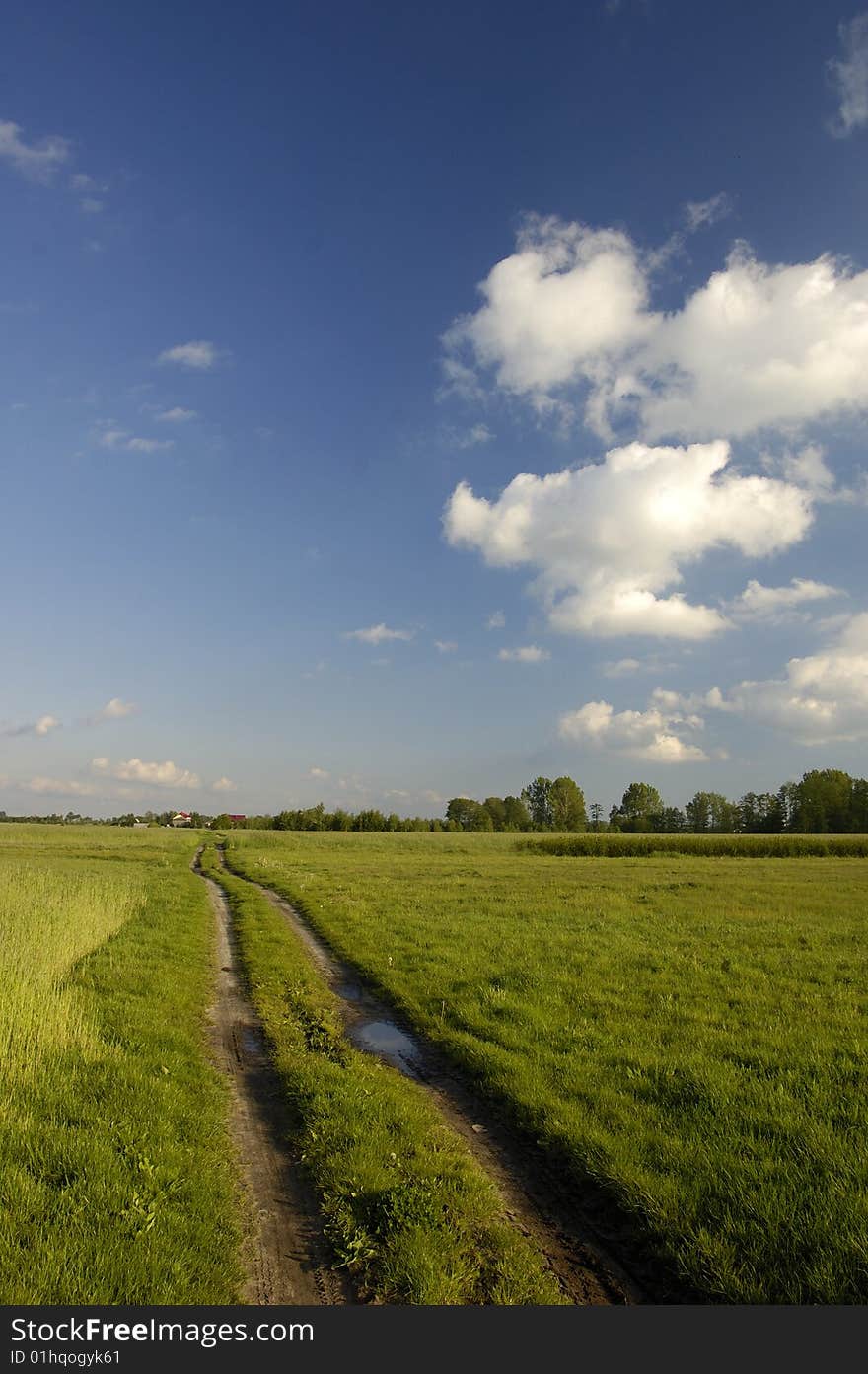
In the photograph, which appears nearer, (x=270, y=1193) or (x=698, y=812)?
(x=270, y=1193)

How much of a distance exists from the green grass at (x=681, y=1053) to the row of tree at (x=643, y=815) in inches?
5138

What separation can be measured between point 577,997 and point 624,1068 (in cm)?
372

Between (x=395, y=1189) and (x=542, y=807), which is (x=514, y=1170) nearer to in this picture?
(x=395, y=1189)

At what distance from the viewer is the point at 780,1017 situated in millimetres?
12211

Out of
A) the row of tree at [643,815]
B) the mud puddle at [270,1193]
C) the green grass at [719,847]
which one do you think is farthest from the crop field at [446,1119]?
the row of tree at [643,815]

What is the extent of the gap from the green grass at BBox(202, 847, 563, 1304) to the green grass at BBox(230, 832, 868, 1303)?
4.09 feet

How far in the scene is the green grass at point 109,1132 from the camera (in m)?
5.48

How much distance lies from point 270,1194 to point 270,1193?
0.02m

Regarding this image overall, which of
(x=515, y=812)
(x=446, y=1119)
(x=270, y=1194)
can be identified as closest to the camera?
(x=270, y=1194)

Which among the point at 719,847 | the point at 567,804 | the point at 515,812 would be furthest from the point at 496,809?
the point at 719,847

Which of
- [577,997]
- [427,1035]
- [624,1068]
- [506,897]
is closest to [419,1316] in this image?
[624,1068]

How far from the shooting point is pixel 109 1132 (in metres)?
7.65

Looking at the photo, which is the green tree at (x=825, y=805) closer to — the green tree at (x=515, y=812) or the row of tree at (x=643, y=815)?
the row of tree at (x=643, y=815)

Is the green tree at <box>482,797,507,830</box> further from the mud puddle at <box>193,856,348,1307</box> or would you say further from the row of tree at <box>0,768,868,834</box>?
the mud puddle at <box>193,856,348,1307</box>
